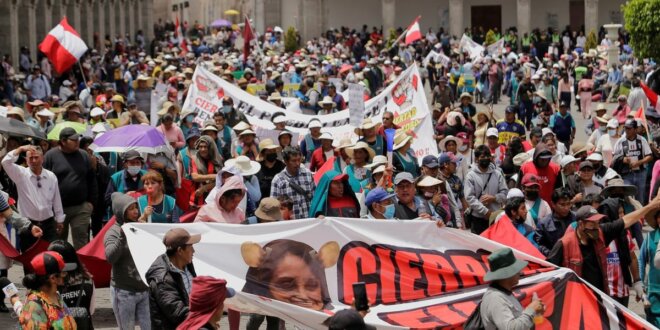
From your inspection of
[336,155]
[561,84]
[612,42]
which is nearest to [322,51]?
[612,42]

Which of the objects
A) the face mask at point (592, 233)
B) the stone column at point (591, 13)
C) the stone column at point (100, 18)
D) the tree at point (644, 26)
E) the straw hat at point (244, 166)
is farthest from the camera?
the stone column at point (591, 13)

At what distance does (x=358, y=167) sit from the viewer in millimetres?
14531

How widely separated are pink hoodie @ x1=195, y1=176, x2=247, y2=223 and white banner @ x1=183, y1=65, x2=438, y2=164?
7.18 m

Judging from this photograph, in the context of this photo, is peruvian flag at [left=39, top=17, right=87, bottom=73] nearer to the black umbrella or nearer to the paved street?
the paved street

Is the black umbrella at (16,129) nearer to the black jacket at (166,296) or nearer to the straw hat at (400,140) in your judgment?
the straw hat at (400,140)

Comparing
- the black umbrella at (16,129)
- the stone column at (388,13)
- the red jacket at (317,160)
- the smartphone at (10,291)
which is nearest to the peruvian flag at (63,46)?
the red jacket at (317,160)

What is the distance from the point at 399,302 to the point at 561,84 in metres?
24.8

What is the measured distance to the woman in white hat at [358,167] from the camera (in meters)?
14.3

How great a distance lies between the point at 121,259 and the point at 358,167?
4146 millimetres

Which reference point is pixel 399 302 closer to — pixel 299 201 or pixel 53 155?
pixel 299 201

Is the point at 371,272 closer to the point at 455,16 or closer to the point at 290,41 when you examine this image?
the point at 290,41

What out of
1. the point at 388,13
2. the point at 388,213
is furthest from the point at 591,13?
the point at 388,213

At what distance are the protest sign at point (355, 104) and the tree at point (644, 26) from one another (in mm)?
15087

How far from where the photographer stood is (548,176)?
1463cm
